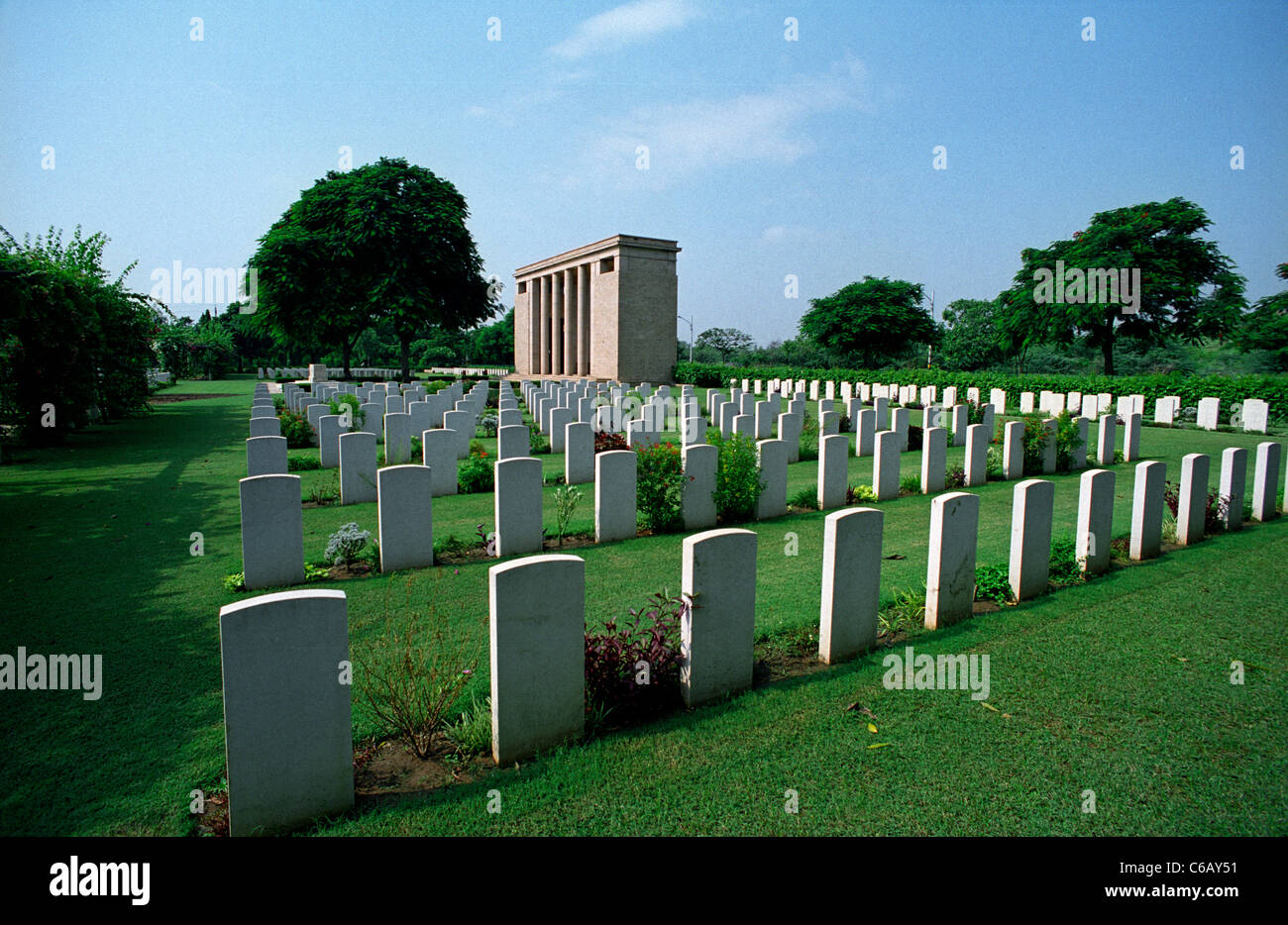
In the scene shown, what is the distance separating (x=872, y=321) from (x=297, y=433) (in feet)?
126

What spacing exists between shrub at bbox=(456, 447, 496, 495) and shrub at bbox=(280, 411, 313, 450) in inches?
243

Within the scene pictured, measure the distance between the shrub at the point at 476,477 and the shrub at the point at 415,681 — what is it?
5.53m

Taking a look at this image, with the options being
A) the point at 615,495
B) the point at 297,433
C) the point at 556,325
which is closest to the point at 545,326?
the point at 556,325

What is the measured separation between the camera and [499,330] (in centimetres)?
8719

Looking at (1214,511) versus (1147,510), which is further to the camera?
(1214,511)

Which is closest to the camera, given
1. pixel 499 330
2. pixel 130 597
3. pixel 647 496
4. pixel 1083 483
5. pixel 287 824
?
pixel 287 824

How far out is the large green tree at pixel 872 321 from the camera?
147 feet

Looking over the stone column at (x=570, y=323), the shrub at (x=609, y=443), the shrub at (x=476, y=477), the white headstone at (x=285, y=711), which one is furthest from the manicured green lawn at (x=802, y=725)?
the stone column at (x=570, y=323)

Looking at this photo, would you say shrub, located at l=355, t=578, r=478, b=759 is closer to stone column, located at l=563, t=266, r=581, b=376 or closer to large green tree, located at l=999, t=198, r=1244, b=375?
large green tree, located at l=999, t=198, r=1244, b=375

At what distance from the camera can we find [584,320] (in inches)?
1745

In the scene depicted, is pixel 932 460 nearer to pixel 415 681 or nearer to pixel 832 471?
pixel 832 471

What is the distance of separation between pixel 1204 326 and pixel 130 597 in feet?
135
